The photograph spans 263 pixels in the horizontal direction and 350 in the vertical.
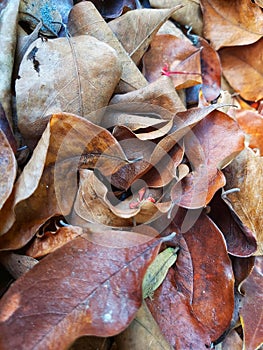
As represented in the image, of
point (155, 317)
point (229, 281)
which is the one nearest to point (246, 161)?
point (229, 281)

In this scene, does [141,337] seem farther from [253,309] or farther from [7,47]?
[7,47]

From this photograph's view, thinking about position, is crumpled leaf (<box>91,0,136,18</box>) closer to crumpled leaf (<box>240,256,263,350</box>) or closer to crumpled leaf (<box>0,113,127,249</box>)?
crumpled leaf (<box>0,113,127,249</box>)

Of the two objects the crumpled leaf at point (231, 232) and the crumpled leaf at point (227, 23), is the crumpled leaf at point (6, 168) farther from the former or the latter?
the crumpled leaf at point (227, 23)

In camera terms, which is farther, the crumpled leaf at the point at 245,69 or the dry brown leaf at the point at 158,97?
the crumpled leaf at the point at 245,69

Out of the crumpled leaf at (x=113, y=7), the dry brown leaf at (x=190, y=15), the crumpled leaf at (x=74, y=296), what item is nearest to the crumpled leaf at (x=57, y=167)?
the crumpled leaf at (x=74, y=296)

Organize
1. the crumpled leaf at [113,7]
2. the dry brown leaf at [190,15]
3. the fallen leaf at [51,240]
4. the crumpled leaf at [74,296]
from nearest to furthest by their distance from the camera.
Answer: the crumpled leaf at [74,296] < the fallen leaf at [51,240] < the crumpled leaf at [113,7] < the dry brown leaf at [190,15]

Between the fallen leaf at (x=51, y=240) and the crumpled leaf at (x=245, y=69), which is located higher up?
the fallen leaf at (x=51, y=240)
